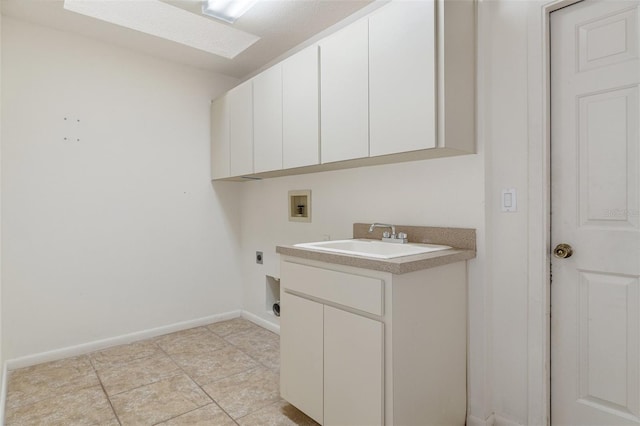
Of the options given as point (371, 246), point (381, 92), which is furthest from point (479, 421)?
point (381, 92)

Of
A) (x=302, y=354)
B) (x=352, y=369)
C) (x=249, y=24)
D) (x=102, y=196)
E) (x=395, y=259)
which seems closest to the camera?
(x=395, y=259)

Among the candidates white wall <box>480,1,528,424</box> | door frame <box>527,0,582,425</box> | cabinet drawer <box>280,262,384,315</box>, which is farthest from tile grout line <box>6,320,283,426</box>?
door frame <box>527,0,582,425</box>

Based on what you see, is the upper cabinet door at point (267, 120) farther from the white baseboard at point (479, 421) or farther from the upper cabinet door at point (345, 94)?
the white baseboard at point (479, 421)

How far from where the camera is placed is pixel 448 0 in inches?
61.7

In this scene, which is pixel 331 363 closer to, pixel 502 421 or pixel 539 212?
pixel 502 421

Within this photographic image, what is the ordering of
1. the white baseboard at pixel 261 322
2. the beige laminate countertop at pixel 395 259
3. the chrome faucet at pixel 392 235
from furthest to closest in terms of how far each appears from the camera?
the white baseboard at pixel 261 322 → the chrome faucet at pixel 392 235 → the beige laminate countertop at pixel 395 259

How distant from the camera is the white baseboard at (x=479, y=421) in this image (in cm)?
173

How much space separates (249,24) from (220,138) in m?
1.04

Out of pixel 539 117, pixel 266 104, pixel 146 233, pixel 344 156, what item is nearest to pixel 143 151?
pixel 146 233

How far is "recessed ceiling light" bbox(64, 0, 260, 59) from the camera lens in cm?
230

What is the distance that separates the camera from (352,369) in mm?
1557

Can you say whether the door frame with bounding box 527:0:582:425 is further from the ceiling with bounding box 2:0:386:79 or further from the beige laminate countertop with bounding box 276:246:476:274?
the ceiling with bounding box 2:0:386:79

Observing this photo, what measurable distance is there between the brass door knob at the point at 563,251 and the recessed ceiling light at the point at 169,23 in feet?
7.75

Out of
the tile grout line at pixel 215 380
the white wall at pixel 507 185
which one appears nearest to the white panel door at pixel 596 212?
the white wall at pixel 507 185
